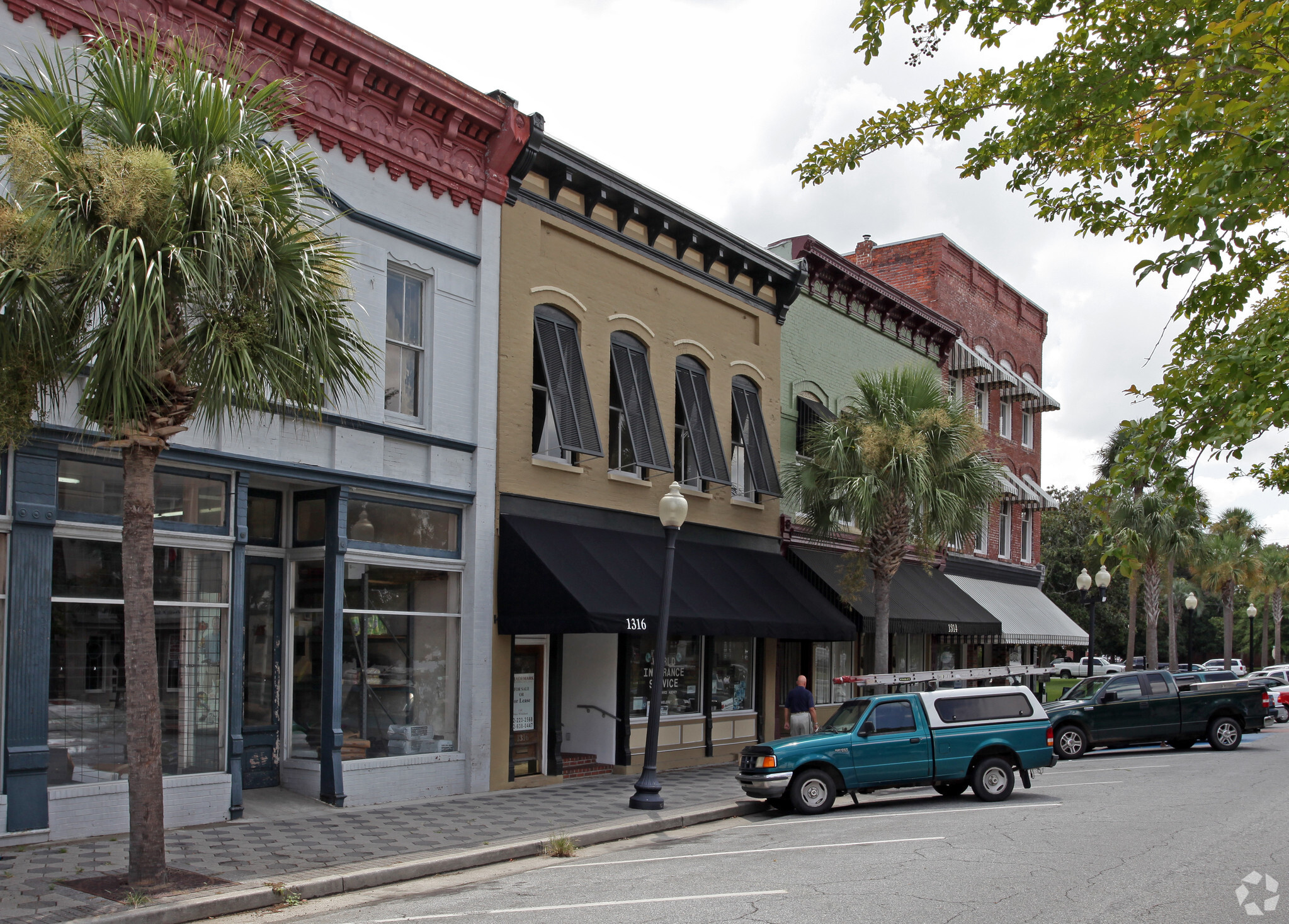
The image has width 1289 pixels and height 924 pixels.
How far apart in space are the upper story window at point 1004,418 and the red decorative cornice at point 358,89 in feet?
71.8

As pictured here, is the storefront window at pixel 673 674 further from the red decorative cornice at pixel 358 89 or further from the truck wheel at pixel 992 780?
the red decorative cornice at pixel 358 89

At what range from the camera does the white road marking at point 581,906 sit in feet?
28.9

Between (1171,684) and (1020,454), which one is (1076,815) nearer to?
(1171,684)

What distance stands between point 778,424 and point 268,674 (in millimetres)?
12425

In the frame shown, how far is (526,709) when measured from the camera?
1742 cm

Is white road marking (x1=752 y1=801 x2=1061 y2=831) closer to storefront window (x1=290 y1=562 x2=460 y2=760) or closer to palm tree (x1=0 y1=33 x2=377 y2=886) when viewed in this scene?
storefront window (x1=290 y1=562 x2=460 y2=760)

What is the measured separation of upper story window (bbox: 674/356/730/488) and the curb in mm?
7233

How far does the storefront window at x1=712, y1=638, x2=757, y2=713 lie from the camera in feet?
70.7

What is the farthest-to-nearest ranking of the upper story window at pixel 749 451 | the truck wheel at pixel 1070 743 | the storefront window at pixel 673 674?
1. the truck wheel at pixel 1070 743
2. the upper story window at pixel 749 451
3. the storefront window at pixel 673 674

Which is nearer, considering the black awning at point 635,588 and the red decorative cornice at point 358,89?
the red decorative cornice at point 358,89

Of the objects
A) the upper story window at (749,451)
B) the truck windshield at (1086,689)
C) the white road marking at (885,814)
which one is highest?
the upper story window at (749,451)

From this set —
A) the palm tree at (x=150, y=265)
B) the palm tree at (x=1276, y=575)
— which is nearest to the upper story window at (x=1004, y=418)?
the palm tree at (x=150, y=265)

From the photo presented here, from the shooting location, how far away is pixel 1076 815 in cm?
1395

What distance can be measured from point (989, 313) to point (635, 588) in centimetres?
2125
